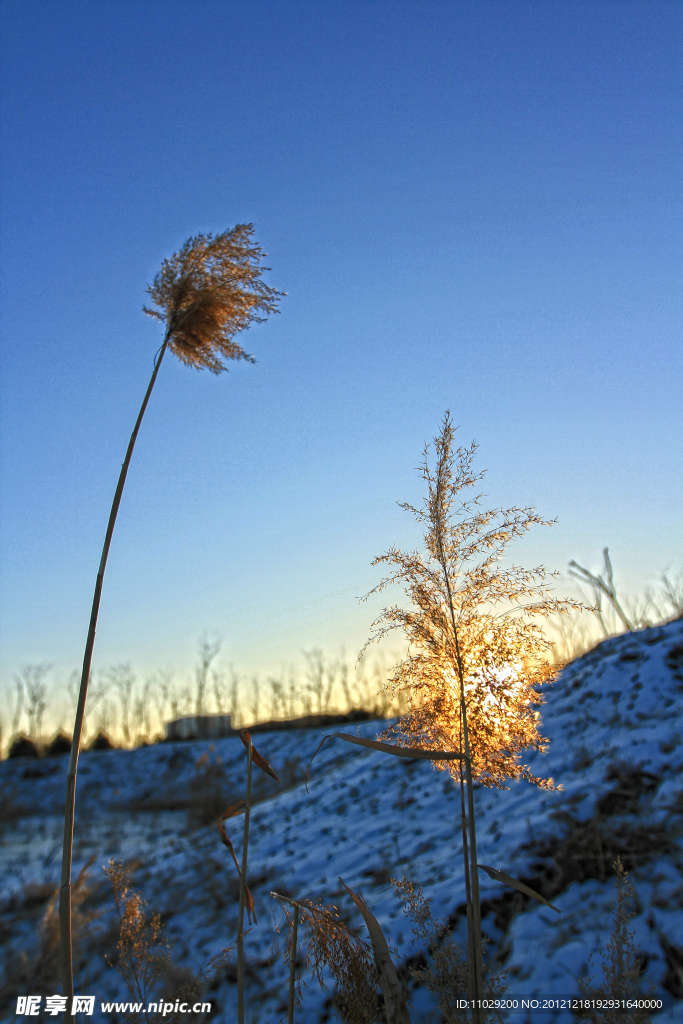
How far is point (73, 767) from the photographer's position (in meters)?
1.59

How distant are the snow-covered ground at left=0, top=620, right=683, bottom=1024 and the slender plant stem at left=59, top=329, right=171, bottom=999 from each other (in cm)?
201

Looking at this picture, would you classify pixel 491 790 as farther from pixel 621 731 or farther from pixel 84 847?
pixel 84 847

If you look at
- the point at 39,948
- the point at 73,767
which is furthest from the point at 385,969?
the point at 39,948

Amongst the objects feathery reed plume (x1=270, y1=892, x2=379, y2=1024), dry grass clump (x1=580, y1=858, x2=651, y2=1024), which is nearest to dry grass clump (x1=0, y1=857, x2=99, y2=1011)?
feathery reed plume (x1=270, y1=892, x2=379, y2=1024)

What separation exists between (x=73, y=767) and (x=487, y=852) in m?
3.81

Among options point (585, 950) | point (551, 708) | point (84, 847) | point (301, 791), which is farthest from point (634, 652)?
point (84, 847)

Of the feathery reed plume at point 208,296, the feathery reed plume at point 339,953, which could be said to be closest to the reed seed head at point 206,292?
the feathery reed plume at point 208,296

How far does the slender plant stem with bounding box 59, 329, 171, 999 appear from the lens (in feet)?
4.95

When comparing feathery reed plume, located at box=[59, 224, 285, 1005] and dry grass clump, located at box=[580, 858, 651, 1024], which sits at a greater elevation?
feathery reed plume, located at box=[59, 224, 285, 1005]

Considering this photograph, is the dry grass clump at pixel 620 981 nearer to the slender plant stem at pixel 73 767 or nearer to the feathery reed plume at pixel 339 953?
the feathery reed plume at pixel 339 953

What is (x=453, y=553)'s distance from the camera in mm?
2266

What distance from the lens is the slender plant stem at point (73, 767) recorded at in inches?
59.4

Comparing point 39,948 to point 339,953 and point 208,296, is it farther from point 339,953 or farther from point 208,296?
point 208,296

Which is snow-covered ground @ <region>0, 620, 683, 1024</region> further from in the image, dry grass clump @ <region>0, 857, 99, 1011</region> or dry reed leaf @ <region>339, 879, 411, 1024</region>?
dry reed leaf @ <region>339, 879, 411, 1024</region>
